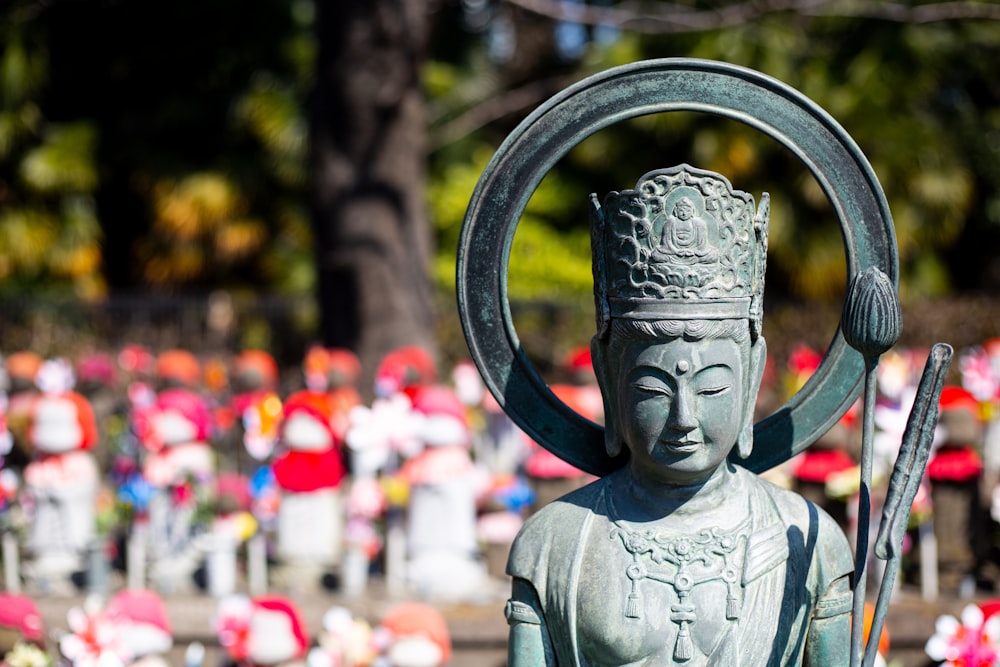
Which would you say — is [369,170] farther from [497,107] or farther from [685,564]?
[685,564]

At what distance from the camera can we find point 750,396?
2.12 meters

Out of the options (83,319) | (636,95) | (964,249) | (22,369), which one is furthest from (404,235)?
(964,249)

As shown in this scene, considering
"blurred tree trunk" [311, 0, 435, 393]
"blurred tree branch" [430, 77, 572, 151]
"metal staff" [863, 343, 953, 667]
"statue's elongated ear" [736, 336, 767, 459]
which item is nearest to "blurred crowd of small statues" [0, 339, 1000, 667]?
"blurred tree trunk" [311, 0, 435, 393]

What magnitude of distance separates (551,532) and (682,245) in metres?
0.63

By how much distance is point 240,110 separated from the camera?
11.6 metres

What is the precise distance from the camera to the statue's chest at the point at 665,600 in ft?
6.62

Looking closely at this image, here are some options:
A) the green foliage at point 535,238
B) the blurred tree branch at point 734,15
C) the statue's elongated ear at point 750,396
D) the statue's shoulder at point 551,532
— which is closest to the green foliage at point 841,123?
the green foliage at point 535,238

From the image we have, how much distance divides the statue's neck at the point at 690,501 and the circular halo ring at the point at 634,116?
0.23 metres

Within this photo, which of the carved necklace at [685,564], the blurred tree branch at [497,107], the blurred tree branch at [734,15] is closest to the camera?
the carved necklace at [685,564]

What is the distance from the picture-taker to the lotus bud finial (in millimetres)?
1906

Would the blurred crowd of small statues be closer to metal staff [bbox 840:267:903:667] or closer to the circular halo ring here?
the circular halo ring

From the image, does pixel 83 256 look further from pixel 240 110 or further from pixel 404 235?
pixel 404 235

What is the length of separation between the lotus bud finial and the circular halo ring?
0.13m

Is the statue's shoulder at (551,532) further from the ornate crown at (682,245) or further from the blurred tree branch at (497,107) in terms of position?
the blurred tree branch at (497,107)
